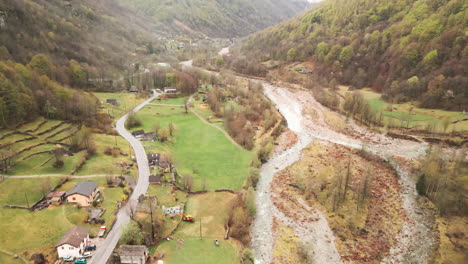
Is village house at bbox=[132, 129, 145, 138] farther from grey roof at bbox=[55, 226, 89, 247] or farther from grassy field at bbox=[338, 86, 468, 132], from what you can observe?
grassy field at bbox=[338, 86, 468, 132]

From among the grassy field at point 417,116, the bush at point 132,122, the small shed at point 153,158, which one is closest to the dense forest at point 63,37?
the bush at point 132,122

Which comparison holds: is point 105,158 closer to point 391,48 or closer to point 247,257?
point 247,257

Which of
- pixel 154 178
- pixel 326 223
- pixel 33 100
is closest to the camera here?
pixel 326 223

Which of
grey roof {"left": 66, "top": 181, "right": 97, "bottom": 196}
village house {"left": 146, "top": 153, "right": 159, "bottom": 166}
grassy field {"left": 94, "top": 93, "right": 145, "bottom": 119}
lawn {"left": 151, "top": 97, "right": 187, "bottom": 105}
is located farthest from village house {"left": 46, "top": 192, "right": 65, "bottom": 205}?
lawn {"left": 151, "top": 97, "right": 187, "bottom": 105}

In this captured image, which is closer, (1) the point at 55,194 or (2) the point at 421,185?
(1) the point at 55,194

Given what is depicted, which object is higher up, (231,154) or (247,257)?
(231,154)

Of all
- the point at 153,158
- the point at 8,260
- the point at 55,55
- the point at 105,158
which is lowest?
the point at 8,260

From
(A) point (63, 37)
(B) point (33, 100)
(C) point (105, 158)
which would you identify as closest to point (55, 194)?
(C) point (105, 158)
